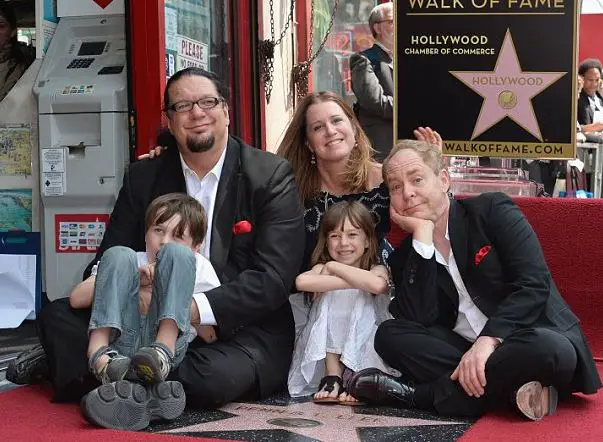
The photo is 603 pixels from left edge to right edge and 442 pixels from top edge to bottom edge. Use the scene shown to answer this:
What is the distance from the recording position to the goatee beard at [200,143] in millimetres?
3270

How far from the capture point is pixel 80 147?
15.1 feet

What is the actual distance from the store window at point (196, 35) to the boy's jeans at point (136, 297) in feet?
5.49

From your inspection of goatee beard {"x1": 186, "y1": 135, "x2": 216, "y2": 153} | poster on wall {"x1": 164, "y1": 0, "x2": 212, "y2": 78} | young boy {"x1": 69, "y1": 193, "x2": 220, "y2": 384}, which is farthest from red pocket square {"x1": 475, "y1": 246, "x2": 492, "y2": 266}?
poster on wall {"x1": 164, "y1": 0, "x2": 212, "y2": 78}

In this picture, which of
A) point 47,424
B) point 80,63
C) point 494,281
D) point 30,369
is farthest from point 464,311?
point 80,63

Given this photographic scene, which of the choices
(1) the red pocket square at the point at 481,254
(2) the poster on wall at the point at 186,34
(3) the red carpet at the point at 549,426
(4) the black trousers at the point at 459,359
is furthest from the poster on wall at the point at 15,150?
(3) the red carpet at the point at 549,426

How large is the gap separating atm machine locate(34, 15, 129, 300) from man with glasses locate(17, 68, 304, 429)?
1.06 m

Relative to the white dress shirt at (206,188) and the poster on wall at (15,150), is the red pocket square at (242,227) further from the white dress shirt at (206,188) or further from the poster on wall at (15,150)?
the poster on wall at (15,150)

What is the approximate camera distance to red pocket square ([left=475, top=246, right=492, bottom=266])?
3020 millimetres

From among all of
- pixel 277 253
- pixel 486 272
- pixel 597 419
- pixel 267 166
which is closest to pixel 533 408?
pixel 597 419

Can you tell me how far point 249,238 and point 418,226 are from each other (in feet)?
1.96

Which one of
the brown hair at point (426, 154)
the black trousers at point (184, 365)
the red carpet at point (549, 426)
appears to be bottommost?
the red carpet at point (549, 426)

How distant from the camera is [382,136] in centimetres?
541

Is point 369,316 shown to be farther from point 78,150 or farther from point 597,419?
point 78,150

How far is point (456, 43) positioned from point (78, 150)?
6.27 ft
